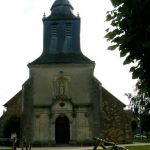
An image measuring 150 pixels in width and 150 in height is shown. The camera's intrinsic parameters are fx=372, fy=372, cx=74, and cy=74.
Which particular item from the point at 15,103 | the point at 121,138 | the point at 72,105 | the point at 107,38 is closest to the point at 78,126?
the point at 72,105

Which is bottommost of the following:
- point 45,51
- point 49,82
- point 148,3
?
point 148,3

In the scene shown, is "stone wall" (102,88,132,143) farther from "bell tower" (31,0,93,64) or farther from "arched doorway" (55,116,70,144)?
"bell tower" (31,0,93,64)

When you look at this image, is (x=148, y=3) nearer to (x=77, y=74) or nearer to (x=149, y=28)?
(x=149, y=28)

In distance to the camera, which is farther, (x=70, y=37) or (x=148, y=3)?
(x=70, y=37)

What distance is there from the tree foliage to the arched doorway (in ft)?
94.6

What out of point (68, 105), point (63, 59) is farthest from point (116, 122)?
point (63, 59)

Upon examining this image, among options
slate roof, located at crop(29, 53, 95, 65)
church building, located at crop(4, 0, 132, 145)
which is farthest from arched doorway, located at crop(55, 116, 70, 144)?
slate roof, located at crop(29, 53, 95, 65)

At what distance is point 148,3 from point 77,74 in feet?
100

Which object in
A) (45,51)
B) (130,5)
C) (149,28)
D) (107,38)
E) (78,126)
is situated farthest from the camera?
(45,51)

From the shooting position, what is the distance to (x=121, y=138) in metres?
34.9

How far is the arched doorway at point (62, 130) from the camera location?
34.5 m

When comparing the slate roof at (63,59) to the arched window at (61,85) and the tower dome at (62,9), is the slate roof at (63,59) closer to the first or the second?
the arched window at (61,85)

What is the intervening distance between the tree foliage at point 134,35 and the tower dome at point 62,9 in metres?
32.9

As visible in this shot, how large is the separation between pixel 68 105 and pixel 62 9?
10.8 metres
